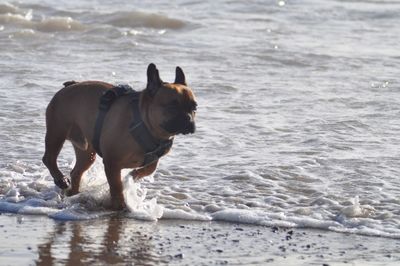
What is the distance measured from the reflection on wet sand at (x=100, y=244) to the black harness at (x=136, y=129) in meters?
0.47

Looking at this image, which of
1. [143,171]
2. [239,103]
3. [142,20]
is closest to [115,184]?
[143,171]

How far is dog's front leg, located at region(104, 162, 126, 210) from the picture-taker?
7188 mm

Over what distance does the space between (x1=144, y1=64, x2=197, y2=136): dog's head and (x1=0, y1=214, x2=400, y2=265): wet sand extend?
2.16ft

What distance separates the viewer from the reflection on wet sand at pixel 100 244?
6.25 m

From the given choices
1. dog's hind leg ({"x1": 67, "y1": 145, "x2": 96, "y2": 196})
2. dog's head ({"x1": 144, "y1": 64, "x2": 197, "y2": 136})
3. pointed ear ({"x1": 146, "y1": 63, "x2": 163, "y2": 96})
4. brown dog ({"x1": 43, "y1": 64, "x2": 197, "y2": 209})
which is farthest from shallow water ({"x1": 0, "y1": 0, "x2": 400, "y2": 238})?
pointed ear ({"x1": 146, "y1": 63, "x2": 163, "y2": 96})

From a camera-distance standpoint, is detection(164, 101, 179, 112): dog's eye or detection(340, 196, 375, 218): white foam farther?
detection(340, 196, 375, 218): white foam

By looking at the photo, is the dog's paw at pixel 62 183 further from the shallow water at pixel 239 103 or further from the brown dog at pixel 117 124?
the shallow water at pixel 239 103

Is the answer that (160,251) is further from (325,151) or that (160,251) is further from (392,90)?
(392,90)

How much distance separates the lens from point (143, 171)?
7539 millimetres

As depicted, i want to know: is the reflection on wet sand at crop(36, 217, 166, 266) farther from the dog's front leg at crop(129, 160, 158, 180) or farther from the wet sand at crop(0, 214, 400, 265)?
the dog's front leg at crop(129, 160, 158, 180)

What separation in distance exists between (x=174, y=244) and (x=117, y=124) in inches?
37.8

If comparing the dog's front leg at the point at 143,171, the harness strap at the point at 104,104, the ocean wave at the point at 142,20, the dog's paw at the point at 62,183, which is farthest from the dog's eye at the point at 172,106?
the ocean wave at the point at 142,20

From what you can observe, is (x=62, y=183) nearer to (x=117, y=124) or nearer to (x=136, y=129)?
(x=117, y=124)

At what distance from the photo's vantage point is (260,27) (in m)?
17.7
